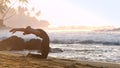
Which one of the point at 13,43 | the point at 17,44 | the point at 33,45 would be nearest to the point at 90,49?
the point at 33,45

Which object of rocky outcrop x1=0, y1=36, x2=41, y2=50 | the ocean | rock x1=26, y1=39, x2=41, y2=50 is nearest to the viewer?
the ocean

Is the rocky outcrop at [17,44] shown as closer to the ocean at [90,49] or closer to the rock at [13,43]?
the rock at [13,43]

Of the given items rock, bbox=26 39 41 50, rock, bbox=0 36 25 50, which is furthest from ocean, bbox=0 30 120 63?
rock, bbox=0 36 25 50

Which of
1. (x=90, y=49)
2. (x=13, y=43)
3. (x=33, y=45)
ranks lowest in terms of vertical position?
(x=90, y=49)

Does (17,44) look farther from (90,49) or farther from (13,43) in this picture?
(90,49)

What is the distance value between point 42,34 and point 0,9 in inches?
2670

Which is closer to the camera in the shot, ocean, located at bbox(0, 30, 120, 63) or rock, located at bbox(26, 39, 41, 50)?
ocean, located at bbox(0, 30, 120, 63)

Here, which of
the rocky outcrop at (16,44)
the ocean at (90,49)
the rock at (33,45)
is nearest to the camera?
the ocean at (90,49)

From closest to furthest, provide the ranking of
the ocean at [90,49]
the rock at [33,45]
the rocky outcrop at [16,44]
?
the ocean at [90,49] → the rocky outcrop at [16,44] → the rock at [33,45]

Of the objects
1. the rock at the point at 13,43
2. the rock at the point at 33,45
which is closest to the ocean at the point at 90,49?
the rock at the point at 33,45

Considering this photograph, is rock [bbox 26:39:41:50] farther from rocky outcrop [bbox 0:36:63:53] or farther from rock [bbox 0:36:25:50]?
rock [bbox 0:36:25:50]

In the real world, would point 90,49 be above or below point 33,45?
below

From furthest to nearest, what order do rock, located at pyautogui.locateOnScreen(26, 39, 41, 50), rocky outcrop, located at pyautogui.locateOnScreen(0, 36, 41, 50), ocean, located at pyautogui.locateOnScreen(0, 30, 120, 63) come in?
rock, located at pyautogui.locateOnScreen(26, 39, 41, 50) < rocky outcrop, located at pyautogui.locateOnScreen(0, 36, 41, 50) < ocean, located at pyautogui.locateOnScreen(0, 30, 120, 63)

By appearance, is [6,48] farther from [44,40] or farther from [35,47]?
[44,40]
